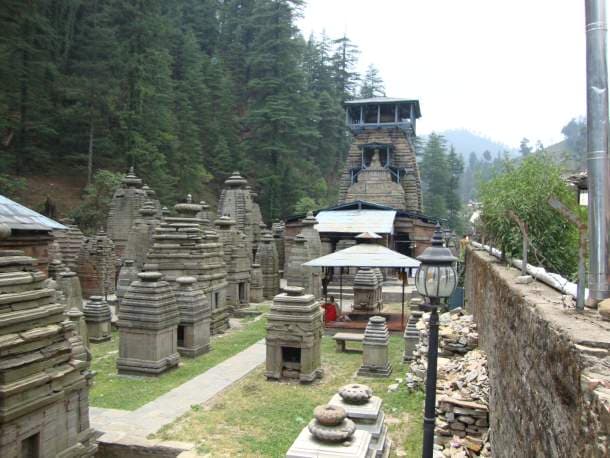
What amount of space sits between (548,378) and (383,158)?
3843 centimetres

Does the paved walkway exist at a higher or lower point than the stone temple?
lower

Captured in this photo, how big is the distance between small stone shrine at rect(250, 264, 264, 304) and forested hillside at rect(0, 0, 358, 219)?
1423cm

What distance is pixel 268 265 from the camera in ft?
86.2

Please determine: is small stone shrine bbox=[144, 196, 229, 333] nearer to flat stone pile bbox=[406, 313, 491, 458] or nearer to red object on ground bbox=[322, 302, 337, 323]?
red object on ground bbox=[322, 302, 337, 323]

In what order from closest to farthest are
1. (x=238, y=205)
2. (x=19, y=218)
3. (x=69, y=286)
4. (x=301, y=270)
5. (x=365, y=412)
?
1. (x=365, y=412)
2. (x=19, y=218)
3. (x=69, y=286)
4. (x=301, y=270)
5. (x=238, y=205)

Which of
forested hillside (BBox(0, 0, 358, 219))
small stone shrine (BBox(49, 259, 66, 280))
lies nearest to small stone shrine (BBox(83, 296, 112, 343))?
small stone shrine (BBox(49, 259, 66, 280))

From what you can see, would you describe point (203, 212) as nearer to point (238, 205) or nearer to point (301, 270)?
point (238, 205)

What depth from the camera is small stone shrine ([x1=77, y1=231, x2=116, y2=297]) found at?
25062mm

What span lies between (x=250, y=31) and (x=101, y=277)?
4157 cm

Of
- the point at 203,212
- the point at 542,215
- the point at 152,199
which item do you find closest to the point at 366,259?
the point at 542,215

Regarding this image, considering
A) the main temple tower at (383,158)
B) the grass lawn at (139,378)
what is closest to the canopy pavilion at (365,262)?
the grass lawn at (139,378)

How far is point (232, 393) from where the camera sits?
1129 cm

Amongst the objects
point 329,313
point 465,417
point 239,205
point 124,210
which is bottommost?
point 329,313

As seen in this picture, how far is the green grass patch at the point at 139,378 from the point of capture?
10.8 meters
